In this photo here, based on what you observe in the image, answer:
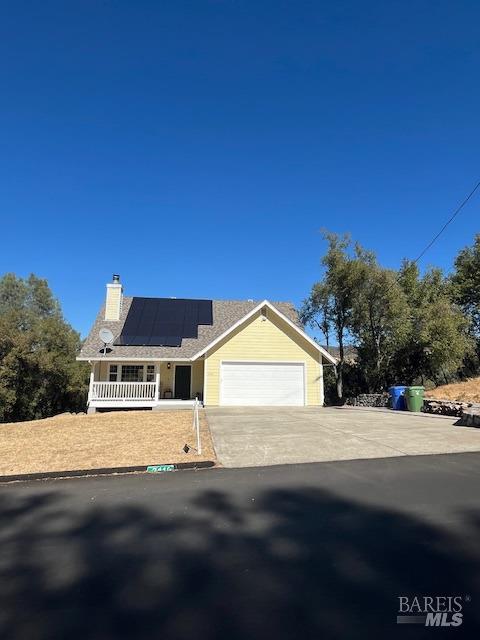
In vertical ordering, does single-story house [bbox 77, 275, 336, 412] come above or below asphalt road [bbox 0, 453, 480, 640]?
above

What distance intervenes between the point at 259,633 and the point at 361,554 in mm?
1427

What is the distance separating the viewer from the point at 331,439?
30.7 ft

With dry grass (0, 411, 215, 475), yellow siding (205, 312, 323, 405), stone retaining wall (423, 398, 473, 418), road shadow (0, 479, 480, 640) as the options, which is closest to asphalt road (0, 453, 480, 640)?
road shadow (0, 479, 480, 640)

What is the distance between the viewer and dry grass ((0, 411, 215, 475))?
725 cm

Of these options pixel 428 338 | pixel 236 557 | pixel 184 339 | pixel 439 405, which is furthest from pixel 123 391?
pixel 236 557

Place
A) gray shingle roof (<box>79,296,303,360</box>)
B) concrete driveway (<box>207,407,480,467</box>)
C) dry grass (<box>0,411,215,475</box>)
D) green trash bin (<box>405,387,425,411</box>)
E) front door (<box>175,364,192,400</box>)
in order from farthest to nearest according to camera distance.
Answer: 1. front door (<box>175,364,192,400</box>)
2. gray shingle roof (<box>79,296,303,360</box>)
3. green trash bin (<box>405,387,425,411</box>)
4. concrete driveway (<box>207,407,480,467</box>)
5. dry grass (<box>0,411,215,475</box>)

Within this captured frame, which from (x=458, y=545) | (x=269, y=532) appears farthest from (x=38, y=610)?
(x=458, y=545)

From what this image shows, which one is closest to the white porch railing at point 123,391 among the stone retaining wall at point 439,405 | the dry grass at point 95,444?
the dry grass at point 95,444

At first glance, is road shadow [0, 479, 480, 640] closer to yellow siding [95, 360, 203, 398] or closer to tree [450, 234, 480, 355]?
yellow siding [95, 360, 203, 398]

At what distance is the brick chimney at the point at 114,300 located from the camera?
22750 mm

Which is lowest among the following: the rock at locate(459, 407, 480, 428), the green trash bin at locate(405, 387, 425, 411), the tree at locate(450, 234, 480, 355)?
the rock at locate(459, 407, 480, 428)

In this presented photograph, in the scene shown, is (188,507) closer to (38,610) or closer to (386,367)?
(38,610)

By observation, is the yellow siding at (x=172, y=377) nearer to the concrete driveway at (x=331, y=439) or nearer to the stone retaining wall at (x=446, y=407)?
the concrete driveway at (x=331, y=439)

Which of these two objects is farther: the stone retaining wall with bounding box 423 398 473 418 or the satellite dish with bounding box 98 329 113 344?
the satellite dish with bounding box 98 329 113 344
